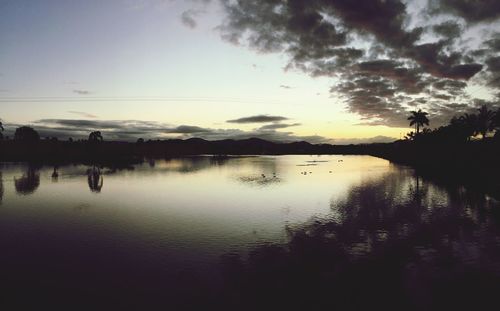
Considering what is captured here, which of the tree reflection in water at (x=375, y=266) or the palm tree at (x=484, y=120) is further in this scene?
the palm tree at (x=484, y=120)

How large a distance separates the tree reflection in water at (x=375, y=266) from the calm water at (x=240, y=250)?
0.09 meters

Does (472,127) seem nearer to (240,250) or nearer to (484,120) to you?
(484,120)

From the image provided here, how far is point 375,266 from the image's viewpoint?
67.4ft

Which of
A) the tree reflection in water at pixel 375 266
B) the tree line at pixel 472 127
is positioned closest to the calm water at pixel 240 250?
the tree reflection in water at pixel 375 266

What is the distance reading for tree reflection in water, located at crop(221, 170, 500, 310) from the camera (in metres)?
16.3

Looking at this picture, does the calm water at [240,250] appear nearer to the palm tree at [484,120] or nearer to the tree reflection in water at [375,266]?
the tree reflection in water at [375,266]

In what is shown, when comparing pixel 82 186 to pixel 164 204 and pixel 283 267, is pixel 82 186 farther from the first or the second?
pixel 283 267

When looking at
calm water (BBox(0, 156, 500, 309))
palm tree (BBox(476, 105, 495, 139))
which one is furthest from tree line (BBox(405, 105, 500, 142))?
calm water (BBox(0, 156, 500, 309))

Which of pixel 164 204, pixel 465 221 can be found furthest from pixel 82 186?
pixel 465 221

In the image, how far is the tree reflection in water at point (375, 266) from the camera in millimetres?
16312

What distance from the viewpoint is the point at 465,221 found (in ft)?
109

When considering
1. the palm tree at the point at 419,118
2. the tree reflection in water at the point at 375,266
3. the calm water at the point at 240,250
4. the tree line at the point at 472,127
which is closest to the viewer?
the tree reflection in water at the point at 375,266

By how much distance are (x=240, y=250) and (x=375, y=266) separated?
853 cm

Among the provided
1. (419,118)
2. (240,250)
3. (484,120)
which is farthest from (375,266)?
(419,118)
